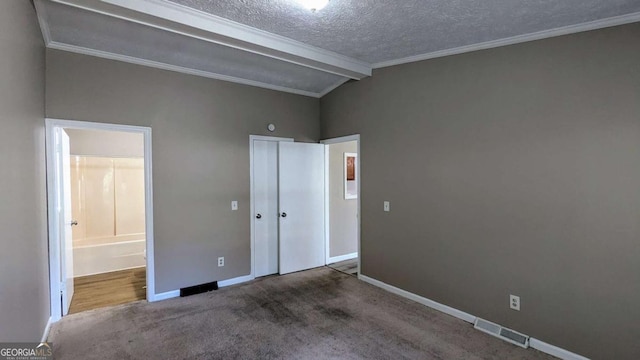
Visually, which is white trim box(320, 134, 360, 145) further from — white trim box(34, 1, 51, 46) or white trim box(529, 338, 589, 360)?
white trim box(34, 1, 51, 46)

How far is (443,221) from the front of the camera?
11.1 feet

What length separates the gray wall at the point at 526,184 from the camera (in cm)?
231

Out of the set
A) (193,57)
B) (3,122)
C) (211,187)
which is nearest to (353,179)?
(211,187)

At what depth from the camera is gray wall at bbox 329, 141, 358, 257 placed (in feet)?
16.9

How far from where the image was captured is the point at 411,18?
2.64m

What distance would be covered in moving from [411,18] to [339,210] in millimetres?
3219

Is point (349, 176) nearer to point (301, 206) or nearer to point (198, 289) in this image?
point (301, 206)

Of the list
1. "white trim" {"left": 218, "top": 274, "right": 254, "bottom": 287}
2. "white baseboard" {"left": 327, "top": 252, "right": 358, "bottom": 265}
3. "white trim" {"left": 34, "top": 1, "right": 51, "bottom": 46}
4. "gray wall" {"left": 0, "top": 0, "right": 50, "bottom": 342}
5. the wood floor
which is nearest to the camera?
"gray wall" {"left": 0, "top": 0, "right": 50, "bottom": 342}

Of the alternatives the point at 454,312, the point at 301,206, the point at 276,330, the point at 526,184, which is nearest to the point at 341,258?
the point at 301,206

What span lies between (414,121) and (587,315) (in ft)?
7.60

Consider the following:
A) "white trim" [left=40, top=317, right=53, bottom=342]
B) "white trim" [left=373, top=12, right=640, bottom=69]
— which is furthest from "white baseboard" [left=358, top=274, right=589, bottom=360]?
"white trim" [left=40, top=317, right=53, bottom=342]

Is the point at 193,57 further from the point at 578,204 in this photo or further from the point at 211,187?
the point at 578,204

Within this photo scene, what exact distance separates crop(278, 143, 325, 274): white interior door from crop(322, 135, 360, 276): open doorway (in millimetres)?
155

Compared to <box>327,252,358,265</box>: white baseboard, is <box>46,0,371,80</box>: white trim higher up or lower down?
higher up
